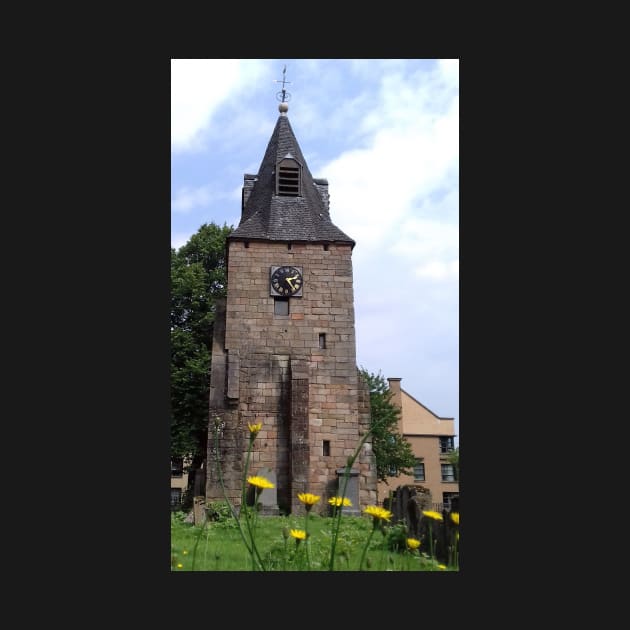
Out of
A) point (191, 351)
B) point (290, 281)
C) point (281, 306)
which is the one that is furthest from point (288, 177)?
point (191, 351)

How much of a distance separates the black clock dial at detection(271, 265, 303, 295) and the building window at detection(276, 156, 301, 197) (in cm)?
319

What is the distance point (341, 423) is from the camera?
58.1ft

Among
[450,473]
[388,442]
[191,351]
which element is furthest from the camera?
[388,442]

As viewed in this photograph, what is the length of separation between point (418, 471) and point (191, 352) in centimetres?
722

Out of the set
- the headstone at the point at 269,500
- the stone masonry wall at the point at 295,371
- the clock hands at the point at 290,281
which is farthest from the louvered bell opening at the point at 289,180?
the headstone at the point at 269,500

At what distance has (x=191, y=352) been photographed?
1995cm

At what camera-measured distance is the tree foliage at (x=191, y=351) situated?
62.1 ft

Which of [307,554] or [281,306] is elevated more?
[281,306]

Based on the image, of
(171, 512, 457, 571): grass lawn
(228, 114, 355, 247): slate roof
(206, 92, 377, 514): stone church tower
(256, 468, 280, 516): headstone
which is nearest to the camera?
(171, 512, 457, 571): grass lawn

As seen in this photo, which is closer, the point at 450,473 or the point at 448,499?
the point at 448,499

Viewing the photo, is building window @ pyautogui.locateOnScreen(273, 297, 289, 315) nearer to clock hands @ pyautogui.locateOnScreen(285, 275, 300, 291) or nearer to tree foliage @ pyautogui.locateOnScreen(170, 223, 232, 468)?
clock hands @ pyautogui.locateOnScreen(285, 275, 300, 291)

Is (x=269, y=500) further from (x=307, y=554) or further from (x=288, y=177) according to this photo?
(x=307, y=554)

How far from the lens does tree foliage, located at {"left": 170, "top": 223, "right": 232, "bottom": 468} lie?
62.1 ft

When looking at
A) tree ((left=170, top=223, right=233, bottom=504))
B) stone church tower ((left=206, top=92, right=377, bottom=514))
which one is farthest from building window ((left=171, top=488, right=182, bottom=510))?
tree ((left=170, top=223, right=233, bottom=504))
